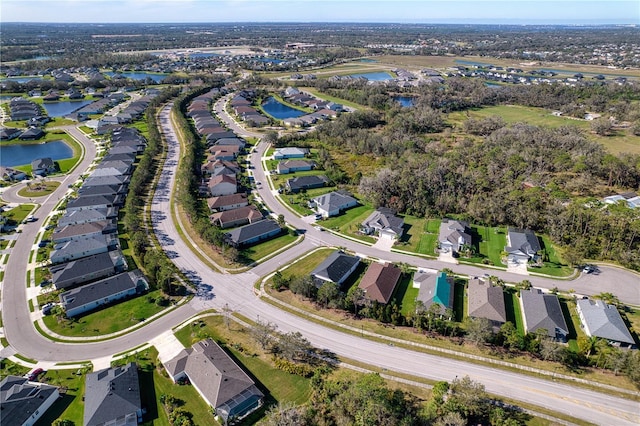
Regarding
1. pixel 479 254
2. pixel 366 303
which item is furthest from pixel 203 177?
pixel 479 254

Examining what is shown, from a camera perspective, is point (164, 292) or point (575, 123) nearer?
point (164, 292)

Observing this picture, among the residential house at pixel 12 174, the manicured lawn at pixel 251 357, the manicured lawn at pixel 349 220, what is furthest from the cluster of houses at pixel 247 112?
the manicured lawn at pixel 251 357

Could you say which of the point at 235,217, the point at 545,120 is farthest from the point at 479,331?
the point at 545,120

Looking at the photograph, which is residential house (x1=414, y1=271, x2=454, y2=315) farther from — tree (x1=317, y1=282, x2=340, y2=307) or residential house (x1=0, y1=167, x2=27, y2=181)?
residential house (x1=0, y1=167, x2=27, y2=181)

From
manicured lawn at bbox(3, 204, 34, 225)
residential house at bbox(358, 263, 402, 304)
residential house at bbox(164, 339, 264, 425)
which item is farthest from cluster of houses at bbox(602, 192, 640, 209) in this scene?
manicured lawn at bbox(3, 204, 34, 225)

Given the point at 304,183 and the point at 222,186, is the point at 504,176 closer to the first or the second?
the point at 304,183

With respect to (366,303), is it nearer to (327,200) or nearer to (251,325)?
Result: (251,325)

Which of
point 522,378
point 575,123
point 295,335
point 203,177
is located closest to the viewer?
point 522,378
